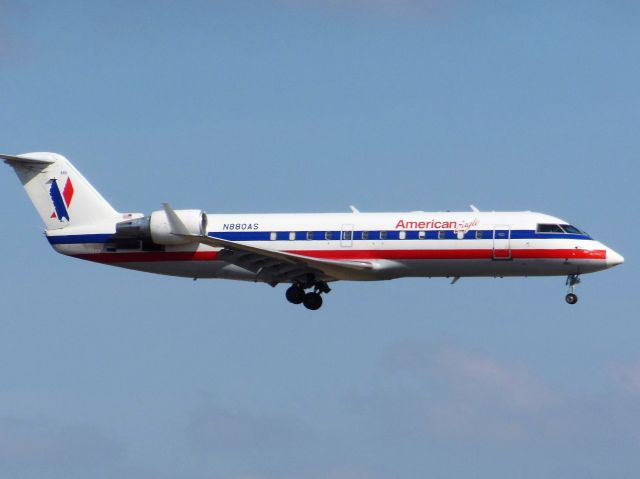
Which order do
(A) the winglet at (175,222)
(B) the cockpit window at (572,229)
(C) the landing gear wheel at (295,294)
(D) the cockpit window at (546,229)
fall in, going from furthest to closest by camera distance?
(C) the landing gear wheel at (295,294)
(B) the cockpit window at (572,229)
(D) the cockpit window at (546,229)
(A) the winglet at (175,222)

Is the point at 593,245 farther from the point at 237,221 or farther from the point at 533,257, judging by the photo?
the point at 237,221

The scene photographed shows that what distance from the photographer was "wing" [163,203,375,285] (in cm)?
4341

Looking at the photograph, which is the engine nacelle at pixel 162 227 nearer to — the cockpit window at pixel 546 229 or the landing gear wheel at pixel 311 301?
the landing gear wheel at pixel 311 301

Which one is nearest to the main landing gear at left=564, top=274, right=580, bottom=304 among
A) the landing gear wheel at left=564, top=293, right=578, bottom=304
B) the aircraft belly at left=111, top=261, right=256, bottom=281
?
the landing gear wheel at left=564, top=293, right=578, bottom=304

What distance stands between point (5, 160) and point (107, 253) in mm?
5848

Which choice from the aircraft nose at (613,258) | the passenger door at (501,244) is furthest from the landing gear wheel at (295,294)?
the aircraft nose at (613,258)

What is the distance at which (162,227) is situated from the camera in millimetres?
45719

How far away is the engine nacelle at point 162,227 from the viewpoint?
149 feet

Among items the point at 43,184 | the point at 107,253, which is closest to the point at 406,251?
the point at 107,253

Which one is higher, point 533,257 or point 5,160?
point 5,160

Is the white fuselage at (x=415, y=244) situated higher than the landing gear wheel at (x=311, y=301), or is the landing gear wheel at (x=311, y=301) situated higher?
the white fuselage at (x=415, y=244)

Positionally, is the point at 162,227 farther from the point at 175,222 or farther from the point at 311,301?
the point at 311,301

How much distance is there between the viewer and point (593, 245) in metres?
44.3

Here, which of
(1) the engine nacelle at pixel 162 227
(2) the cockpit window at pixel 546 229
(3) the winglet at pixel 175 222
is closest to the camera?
(3) the winglet at pixel 175 222
